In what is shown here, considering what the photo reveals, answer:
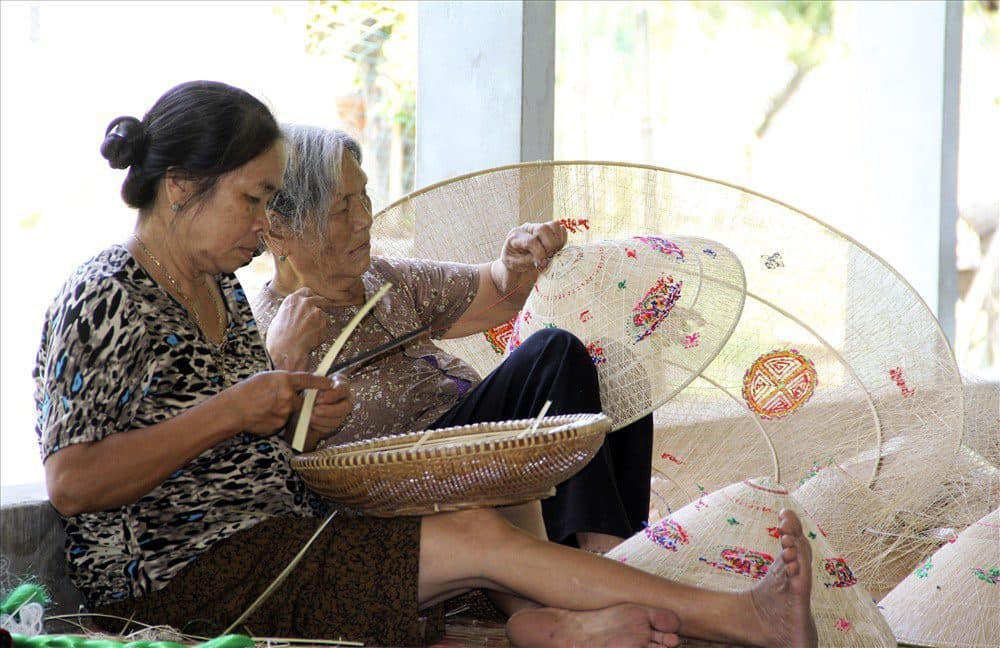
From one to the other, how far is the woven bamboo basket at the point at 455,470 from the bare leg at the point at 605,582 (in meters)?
0.06

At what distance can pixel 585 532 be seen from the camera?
216cm

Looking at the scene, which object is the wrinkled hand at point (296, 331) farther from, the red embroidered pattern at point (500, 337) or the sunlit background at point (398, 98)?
the red embroidered pattern at point (500, 337)

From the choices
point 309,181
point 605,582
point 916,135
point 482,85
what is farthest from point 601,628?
point 916,135

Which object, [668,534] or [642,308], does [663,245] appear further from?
[668,534]

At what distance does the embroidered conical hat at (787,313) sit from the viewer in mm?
2488

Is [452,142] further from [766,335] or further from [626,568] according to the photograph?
[626,568]

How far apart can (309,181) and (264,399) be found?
0.62 meters

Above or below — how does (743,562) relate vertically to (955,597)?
above

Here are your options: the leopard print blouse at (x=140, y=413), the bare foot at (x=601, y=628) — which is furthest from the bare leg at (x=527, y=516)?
the leopard print blouse at (x=140, y=413)

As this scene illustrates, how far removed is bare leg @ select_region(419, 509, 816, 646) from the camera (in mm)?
1805

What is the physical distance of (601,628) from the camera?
5.77ft

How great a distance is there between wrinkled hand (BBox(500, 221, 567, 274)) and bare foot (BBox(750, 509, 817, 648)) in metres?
0.80

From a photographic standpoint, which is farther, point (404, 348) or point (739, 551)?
point (404, 348)

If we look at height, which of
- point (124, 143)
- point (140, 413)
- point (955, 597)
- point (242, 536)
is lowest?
point (955, 597)
